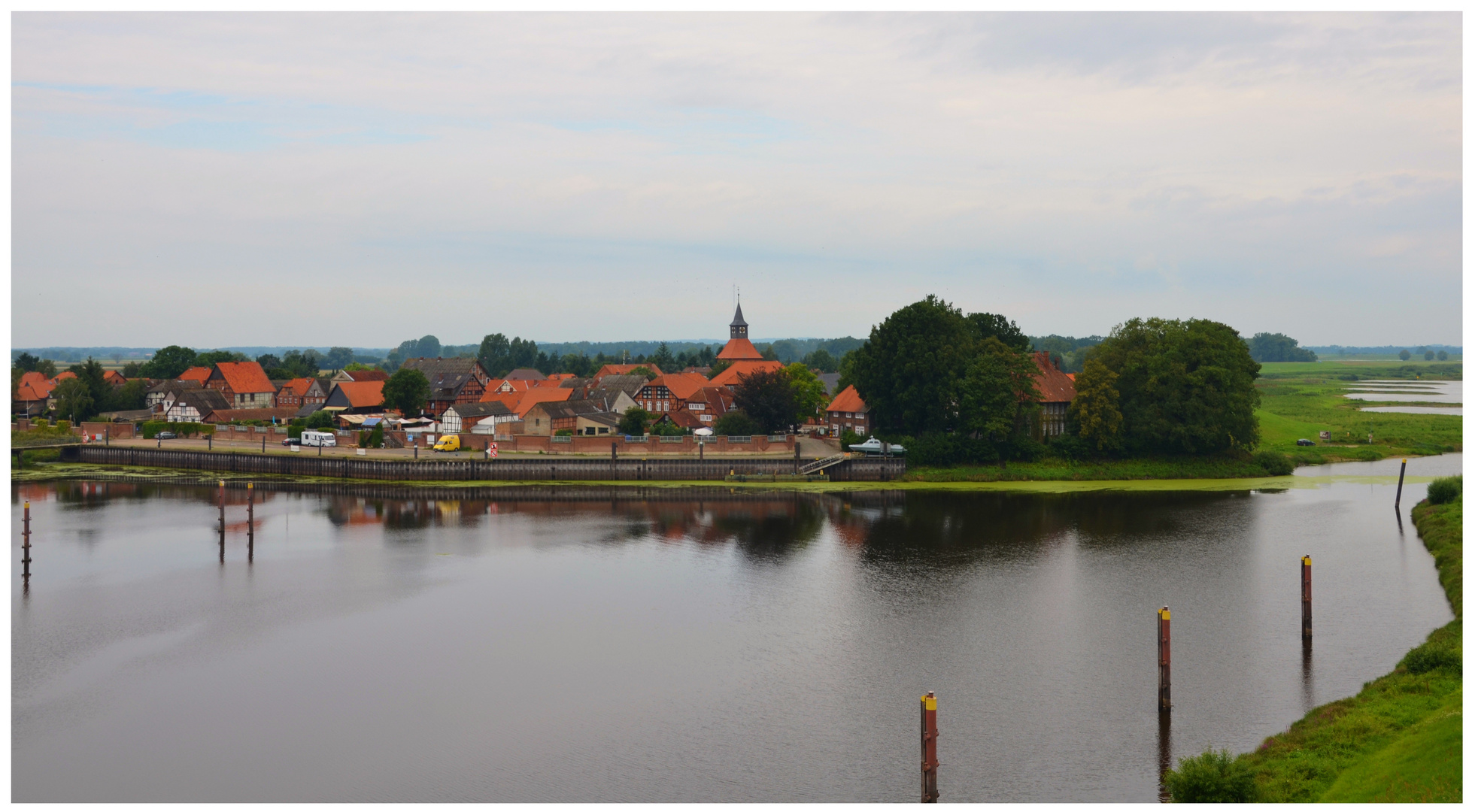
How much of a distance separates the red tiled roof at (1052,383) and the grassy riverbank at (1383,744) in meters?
45.1

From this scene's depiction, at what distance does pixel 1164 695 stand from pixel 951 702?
4.81m

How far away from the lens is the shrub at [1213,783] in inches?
744

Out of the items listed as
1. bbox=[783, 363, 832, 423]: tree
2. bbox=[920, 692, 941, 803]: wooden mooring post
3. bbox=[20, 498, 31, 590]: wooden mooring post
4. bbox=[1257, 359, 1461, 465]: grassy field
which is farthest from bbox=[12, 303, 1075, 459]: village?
bbox=[920, 692, 941, 803]: wooden mooring post

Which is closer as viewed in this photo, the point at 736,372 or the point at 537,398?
the point at 537,398

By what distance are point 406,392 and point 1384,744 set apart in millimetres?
91118

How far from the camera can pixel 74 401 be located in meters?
95.2

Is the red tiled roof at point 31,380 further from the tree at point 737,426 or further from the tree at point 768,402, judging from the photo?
the tree at point 768,402

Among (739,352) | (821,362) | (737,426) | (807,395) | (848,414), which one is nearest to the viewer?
(737,426)

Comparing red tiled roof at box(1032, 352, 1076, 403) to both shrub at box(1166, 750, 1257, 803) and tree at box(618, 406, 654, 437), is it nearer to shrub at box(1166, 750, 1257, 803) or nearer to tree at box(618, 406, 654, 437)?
tree at box(618, 406, 654, 437)

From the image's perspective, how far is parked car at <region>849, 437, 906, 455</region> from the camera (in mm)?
70250

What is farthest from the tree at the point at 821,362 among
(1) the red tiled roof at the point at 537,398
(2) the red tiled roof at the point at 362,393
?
(1) the red tiled roof at the point at 537,398

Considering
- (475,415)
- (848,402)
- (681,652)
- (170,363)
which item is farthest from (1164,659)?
(170,363)

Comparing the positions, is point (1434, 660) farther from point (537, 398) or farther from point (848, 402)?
point (537, 398)

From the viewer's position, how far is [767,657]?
100 feet
